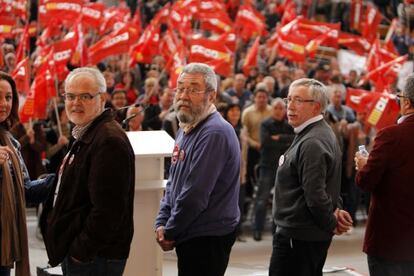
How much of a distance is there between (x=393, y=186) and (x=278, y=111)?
257 inches

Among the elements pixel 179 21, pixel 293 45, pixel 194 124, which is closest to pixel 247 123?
pixel 293 45

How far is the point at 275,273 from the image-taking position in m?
6.75

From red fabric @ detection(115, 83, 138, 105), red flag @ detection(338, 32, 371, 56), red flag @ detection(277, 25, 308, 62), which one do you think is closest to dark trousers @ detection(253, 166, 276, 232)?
red fabric @ detection(115, 83, 138, 105)

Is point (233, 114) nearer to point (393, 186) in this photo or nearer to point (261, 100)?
point (261, 100)

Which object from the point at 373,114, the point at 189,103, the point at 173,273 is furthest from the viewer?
the point at 373,114

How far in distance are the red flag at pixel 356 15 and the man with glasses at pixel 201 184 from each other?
65.7ft

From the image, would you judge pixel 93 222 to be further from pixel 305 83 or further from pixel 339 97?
pixel 339 97

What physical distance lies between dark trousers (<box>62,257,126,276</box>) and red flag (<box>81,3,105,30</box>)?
42.4 feet

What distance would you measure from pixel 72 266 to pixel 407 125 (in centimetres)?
234

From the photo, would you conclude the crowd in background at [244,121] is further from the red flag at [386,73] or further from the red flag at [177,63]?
the red flag at [386,73]

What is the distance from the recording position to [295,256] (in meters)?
6.73

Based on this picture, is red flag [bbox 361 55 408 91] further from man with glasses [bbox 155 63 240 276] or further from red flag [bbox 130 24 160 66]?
man with glasses [bbox 155 63 240 276]

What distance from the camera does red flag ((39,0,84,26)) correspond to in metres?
17.5

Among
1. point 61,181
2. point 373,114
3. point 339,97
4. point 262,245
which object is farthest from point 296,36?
point 61,181
